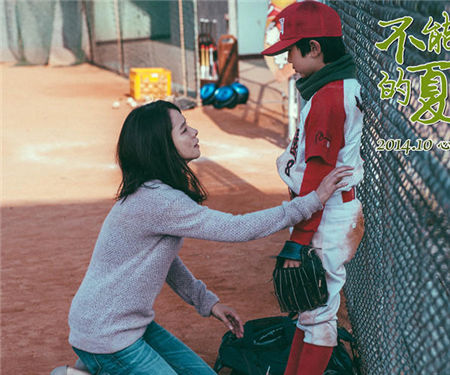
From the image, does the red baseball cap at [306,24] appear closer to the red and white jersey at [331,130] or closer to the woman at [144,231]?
the red and white jersey at [331,130]

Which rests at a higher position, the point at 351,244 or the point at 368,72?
the point at 368,72

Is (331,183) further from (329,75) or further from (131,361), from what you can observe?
(131,361)

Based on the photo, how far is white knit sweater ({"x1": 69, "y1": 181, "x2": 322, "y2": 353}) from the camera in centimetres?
258

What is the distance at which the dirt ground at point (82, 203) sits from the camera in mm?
4348

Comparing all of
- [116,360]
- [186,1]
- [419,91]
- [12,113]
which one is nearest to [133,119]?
[116,360]

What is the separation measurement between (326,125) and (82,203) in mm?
4894

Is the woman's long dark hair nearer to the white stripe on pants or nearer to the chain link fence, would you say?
the white stripe on pants

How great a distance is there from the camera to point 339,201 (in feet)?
9.63

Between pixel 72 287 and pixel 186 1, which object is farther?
pixel 186 1

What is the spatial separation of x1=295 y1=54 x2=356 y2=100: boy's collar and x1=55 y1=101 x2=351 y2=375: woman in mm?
436

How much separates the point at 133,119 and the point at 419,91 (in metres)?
1.20

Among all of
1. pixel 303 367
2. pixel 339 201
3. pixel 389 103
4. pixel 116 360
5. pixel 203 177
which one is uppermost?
pixel 389 103

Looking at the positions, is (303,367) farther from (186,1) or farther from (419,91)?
(186,1)

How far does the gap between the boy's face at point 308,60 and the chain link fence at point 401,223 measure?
1.13 feet
